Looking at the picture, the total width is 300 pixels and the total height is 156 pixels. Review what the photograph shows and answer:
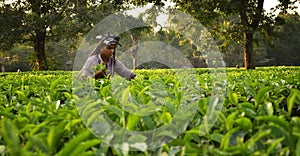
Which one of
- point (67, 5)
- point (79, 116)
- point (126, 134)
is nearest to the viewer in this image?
point (126, 134)

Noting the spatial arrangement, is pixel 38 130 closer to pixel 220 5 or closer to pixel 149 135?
pixel 149 135

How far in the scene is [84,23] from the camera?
2275cm

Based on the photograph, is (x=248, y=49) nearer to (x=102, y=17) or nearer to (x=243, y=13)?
(x=243, y=13)

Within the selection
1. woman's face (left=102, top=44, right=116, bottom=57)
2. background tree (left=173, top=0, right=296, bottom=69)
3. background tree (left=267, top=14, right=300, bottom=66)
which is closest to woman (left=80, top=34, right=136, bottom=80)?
woman's face (left=102, top=44, right=116, bottom=57)

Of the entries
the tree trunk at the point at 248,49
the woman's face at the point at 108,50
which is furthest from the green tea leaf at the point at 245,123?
the tree trunk at the point at 248,49

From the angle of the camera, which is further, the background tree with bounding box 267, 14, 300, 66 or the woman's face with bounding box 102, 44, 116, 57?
the background tree with bounding box 267, 14, 300, 66

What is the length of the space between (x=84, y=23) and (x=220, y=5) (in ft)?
32.0

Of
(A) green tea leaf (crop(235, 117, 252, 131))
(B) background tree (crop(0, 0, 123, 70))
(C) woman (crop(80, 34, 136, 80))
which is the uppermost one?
(B) background tree (crop(0, 0, 123, 70))

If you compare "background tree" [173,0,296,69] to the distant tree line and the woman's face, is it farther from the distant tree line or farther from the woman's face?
the woman's face

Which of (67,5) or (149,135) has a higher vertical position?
(67,5)

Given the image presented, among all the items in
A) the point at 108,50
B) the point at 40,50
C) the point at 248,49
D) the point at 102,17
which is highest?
the point at 102,17

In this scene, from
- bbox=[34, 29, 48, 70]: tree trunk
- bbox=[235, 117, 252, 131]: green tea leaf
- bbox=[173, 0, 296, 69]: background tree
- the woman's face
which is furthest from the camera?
bbox=[34, 29, 48, 70]: tree trunk

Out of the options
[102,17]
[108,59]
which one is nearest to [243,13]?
[102,17]

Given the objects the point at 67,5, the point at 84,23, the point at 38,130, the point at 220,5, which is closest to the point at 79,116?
the point at 38,130
